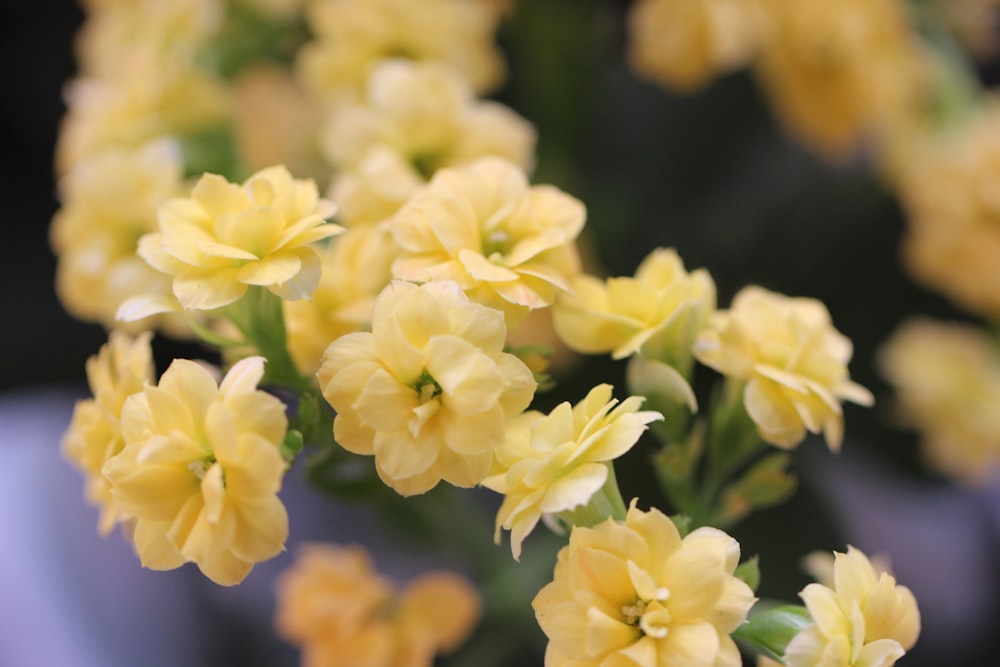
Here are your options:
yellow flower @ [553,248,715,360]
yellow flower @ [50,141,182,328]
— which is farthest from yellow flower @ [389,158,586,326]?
yellow flower @ [50,141,182,328]

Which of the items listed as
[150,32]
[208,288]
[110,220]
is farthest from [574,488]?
[150,32]

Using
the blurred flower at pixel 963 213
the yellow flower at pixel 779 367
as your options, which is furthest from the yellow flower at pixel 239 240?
the blurred flower at pixel 963 213

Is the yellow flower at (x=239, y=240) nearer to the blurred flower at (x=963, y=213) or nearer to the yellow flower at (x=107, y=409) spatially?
the yellow flower at (x=107, y=409)

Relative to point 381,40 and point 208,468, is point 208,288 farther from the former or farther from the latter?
point 381,40

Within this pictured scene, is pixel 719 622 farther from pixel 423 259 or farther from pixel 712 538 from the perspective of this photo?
pixel 423 259

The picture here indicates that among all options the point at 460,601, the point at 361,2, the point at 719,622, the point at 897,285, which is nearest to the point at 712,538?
the point at 719,622

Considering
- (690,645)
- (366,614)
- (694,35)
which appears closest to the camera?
(690,645)
